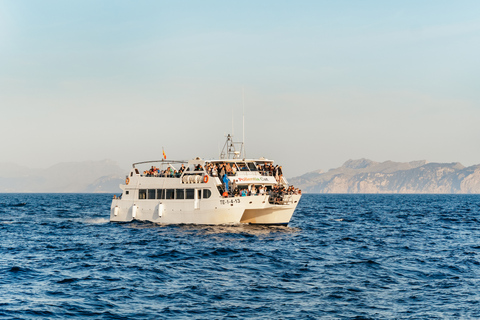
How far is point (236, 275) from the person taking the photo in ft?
85.1

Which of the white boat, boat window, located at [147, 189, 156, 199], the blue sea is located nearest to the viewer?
the blue sea

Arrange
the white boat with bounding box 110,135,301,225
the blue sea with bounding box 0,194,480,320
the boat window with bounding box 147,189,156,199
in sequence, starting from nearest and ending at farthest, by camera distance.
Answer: the blue sea with bounding box 0,194,480,320 < the white boat with bounding box 110,135,301,225 < the boat window with bounding box 147,189,156,199

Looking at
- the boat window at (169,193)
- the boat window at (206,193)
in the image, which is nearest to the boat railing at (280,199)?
the boat window at (206,193)

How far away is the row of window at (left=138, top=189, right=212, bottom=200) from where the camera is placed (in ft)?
144

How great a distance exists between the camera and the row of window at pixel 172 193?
1725 inches

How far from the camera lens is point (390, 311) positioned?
1941 cm

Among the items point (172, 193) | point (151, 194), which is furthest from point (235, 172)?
point (151, 194)

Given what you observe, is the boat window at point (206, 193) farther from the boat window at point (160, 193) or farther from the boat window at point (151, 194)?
the boat window at point (151, 194)

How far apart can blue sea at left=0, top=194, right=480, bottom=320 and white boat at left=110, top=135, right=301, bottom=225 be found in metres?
1.62

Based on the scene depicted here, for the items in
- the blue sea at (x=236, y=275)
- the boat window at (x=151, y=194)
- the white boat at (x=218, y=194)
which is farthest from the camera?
the boat window at (x=151, y=194)

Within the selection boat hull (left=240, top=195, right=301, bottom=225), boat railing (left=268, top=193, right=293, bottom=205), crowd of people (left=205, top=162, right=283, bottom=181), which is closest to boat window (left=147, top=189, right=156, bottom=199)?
crowd of people (left=205, top=162, right=283, bottom=181)

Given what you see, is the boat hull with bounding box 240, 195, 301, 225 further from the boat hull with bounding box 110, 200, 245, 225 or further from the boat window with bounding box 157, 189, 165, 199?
the boat window with bounding box 157, 189, 165, 199

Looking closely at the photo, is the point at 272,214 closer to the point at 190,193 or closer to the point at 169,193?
the point at 190,193

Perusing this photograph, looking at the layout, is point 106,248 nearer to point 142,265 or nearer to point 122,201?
point 142,265
